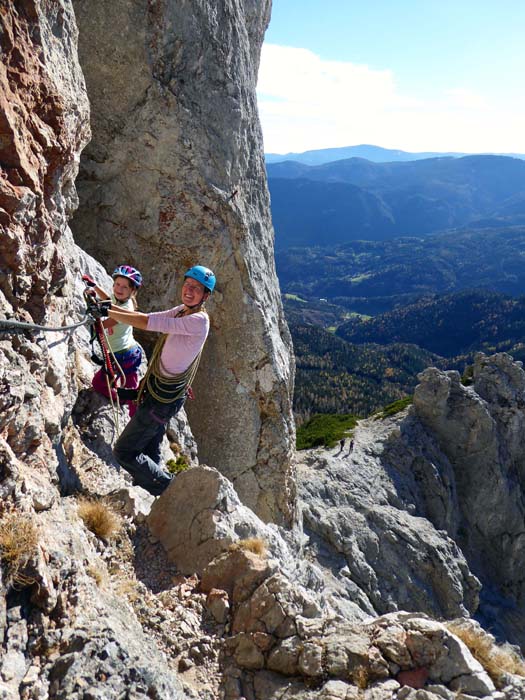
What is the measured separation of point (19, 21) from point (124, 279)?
4163 millimetres

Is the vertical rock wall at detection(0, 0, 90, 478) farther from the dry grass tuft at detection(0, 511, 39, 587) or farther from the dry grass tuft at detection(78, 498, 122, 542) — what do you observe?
the dry grass tuft at detection(78, 498, 122, 542)

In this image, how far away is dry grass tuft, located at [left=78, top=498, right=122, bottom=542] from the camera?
7512mm

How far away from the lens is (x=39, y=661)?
5.04 m

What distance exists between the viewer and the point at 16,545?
5.25 metres

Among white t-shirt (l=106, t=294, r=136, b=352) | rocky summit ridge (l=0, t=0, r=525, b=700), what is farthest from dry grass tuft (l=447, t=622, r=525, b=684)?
white t-shirt (l=106, t=294, r=136, b=352)

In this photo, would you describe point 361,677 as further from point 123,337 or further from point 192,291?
point 123,337

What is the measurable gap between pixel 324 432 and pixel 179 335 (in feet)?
119

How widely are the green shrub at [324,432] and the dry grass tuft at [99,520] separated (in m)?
30.3

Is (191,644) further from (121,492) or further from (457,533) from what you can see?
(457,533)

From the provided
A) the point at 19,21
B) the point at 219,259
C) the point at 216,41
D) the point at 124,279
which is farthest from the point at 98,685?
the point at 216,41

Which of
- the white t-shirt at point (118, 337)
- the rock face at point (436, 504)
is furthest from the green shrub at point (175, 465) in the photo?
the rock face at point (436, 504)

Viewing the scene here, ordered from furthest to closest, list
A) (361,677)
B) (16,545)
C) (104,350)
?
1. (104,350)
2. (361,677)
3. (16,545)

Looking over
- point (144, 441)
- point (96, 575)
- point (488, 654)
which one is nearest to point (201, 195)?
point (144, 441)

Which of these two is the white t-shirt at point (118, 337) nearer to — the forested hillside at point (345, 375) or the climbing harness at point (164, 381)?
the climbing harness at point (164, 381)
